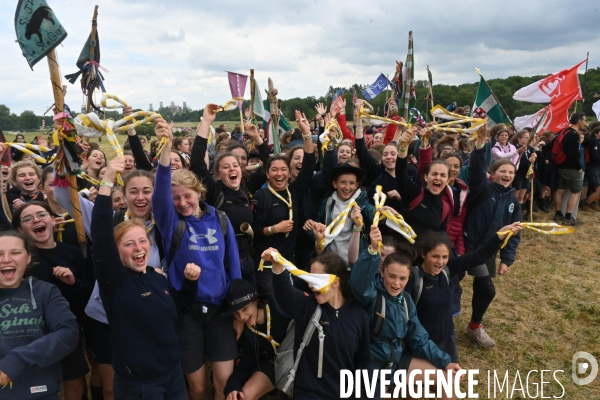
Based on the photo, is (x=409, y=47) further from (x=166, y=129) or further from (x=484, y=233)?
(x=166, y=129)

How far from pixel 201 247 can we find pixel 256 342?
112 cm

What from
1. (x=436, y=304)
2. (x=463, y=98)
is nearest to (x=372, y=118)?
(x=436, y=304)

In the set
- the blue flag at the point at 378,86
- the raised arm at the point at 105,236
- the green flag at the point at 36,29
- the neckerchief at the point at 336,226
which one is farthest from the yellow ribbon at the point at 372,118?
the blue flag at the point at 378,86

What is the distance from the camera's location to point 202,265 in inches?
131

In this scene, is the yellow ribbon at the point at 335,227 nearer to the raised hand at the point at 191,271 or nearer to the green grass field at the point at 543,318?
the raised hand at the point at 191,271

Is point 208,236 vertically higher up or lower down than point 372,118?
lower down

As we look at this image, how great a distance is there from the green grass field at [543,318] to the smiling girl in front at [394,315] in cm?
126

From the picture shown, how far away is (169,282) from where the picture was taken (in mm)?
3180

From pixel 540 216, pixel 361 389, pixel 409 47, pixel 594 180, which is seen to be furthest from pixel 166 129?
pixel 594 180

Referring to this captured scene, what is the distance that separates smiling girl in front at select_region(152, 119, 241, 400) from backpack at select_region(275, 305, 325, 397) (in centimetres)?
45

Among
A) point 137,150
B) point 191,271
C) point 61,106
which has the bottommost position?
point 191,271

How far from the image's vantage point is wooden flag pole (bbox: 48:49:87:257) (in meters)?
3.17

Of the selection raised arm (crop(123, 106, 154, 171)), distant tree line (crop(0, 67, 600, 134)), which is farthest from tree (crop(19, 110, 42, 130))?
raised arm (crop(123, 106, 154, 171))

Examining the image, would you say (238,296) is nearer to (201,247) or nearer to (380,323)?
(201,247)
